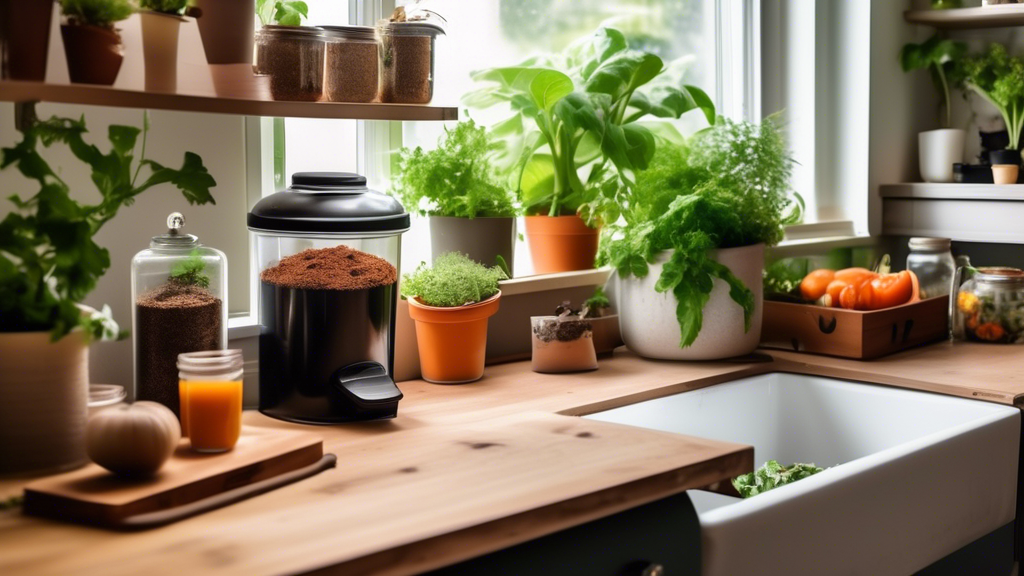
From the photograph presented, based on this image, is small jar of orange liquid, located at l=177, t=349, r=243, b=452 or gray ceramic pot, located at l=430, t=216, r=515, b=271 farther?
gray ceramic pot, located at l=430, t=216, r=515, b=271

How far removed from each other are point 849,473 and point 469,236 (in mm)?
838

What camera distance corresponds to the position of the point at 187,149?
1.67 meters

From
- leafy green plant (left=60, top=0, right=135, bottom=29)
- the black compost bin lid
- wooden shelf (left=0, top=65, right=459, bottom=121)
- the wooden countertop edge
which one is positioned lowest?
the wooden countertop edge

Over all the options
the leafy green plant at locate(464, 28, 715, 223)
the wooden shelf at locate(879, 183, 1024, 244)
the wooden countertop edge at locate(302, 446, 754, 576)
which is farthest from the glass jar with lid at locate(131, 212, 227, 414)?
the wooden shelf at locate(879, 183, 1024, 244)

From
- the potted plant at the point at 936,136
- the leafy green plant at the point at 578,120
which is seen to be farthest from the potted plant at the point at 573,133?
the potted plant at the point at 936,136

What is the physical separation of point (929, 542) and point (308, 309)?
3.27ft

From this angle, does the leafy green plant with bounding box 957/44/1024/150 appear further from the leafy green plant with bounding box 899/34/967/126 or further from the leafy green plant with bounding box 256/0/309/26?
the leafy green plant with bounding box 256/0/309/26

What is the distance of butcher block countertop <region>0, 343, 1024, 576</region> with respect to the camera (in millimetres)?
1049

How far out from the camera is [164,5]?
1396 mm

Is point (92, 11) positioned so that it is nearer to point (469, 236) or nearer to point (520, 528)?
point (520, 528)

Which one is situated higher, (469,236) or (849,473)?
(469,236)

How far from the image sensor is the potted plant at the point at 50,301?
46.8 inches

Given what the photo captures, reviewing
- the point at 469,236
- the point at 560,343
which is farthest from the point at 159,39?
the point at 560,343

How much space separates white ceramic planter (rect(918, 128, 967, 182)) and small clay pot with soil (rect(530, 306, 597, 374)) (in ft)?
4.71
